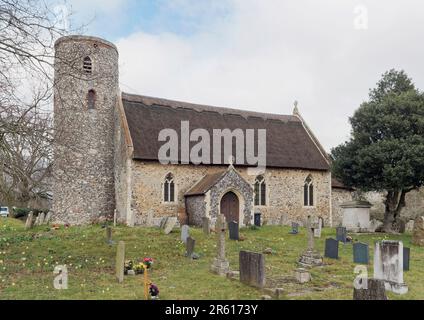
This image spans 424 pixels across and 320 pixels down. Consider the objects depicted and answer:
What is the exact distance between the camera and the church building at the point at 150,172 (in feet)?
77.4

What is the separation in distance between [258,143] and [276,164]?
2082 mm

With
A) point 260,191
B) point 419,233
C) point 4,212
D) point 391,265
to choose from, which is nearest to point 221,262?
point 391,265

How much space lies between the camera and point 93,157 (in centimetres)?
2505

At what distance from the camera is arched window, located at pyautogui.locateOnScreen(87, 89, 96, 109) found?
25125mm

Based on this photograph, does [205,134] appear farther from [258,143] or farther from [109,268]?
[109,268]

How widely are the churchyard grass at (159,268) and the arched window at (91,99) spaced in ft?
31.2

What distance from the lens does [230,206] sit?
2403 centimetres

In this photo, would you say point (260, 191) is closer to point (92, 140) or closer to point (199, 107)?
point (199, 107)

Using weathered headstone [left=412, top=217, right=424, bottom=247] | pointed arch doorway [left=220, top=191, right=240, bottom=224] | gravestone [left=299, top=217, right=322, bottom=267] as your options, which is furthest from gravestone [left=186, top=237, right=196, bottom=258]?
weathered headstone [left=412, top=217, right=424, bottom=247]

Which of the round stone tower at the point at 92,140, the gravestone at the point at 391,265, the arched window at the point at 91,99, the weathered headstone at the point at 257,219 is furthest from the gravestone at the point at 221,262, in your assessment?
the arched window at the point at 91,99

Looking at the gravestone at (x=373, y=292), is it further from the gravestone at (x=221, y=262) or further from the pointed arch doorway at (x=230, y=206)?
the pointed arch doorway at (x=230, y=206)

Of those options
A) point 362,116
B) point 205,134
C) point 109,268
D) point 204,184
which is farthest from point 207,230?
point 362,116

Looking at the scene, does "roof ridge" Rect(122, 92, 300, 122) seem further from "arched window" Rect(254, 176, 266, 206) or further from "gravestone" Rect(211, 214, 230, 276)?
"gravestone" Rect(211, 214, 230, 276)

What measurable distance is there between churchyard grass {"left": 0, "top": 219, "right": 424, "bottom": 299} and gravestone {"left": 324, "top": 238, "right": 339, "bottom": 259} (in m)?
0.32
